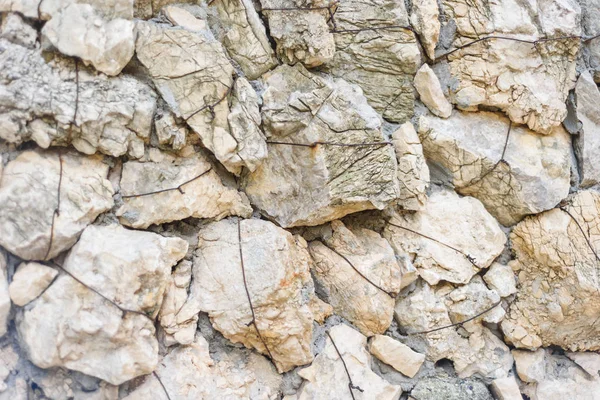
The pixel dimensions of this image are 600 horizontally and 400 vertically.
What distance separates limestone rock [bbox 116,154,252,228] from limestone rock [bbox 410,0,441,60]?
38.4 inches

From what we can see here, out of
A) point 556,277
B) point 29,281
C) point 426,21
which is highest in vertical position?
point 426,21

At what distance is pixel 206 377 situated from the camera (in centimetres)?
166

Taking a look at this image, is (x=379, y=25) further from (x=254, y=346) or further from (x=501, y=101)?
(x=254, y=346)

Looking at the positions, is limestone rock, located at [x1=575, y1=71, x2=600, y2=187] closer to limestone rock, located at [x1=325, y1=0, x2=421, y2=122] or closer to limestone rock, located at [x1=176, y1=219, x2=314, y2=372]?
limestone rock, located at [x1=325, y1=0, x2=421, y2=122]

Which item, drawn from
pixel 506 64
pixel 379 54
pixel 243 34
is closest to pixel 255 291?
pixel 243 34

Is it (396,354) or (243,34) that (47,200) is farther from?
(396,354)

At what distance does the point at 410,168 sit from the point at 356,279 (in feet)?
1.54

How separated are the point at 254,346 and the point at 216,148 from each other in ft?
2.21

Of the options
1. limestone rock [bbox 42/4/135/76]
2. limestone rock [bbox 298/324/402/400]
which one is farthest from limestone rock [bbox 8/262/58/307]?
limestone rock [bbox 298/324/402/400]

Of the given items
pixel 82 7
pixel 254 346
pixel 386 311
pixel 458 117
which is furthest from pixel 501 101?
pixel 82 7

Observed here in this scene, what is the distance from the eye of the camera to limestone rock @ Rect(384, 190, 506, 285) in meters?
2.03

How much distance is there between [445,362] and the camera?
2.04 metres

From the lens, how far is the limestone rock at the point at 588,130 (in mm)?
2207

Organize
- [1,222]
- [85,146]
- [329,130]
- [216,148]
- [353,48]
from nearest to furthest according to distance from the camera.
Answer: [1,222] < [85,146] < [216,148] < [329,130] < [353,48]
